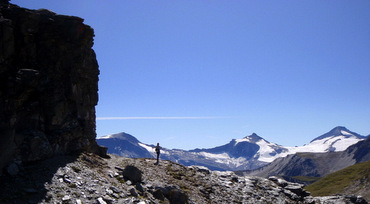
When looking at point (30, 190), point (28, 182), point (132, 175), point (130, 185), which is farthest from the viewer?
point (132, 175)

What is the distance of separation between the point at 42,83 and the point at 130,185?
1537cm

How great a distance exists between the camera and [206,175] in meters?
46.9

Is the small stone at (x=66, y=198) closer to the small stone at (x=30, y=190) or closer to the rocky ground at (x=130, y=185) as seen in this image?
the rocky ground at (x=130, y=185)

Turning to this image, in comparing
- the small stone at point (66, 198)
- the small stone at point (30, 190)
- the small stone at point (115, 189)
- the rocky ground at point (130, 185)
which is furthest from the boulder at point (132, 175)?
the small stone at point (30, 190)

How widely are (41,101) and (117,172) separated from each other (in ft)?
40.0

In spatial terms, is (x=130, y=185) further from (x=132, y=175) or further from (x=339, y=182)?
(x=339, y=182)

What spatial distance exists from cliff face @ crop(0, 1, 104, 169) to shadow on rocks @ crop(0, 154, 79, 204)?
125cm

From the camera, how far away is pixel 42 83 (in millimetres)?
31000

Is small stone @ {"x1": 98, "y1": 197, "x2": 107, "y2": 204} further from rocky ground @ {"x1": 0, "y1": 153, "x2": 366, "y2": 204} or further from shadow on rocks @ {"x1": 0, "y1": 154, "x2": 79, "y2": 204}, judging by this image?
shadow on rocks @ {"x1": 0, "y1": 154, "x2": 79, "y2": 204}

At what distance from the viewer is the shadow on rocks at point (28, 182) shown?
72.4ft

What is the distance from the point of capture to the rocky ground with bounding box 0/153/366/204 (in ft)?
77.9

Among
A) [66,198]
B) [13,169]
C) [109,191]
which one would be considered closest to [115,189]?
[109,191]

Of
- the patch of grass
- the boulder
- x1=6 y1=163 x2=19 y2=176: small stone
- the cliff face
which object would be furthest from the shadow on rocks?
the patch of grass

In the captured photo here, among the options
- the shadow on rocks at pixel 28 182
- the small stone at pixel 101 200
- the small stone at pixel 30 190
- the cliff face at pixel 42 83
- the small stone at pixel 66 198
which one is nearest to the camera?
the shadow on rocks at pixel 28 182
